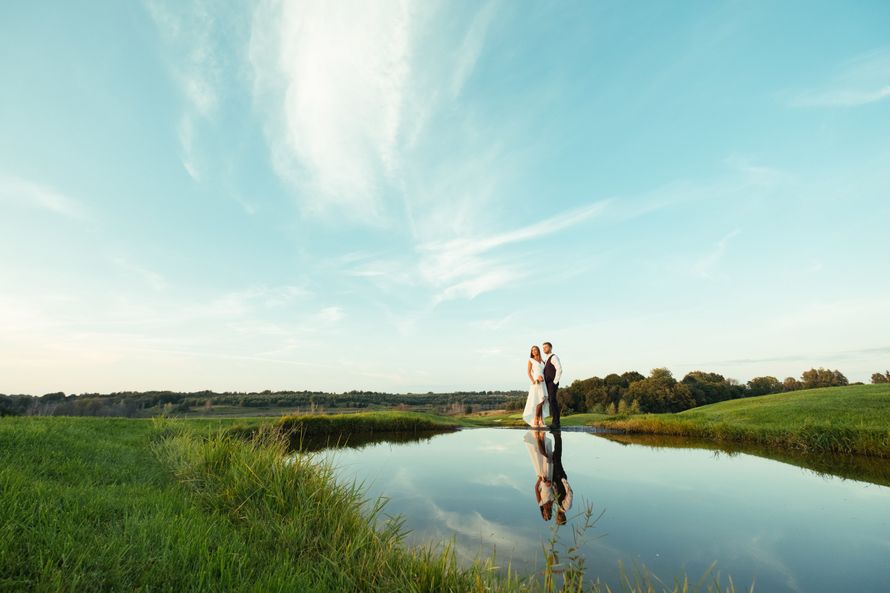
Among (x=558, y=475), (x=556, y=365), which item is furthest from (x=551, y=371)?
(x=558, y=475)

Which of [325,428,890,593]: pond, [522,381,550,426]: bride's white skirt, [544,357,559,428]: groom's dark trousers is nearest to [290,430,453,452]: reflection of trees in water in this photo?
[325,428,890,593]: pond

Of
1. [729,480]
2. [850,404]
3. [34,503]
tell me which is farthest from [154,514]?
[850,404]

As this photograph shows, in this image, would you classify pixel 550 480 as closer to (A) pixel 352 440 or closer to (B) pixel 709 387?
(A) pixel 352 440

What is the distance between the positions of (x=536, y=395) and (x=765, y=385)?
43.7 meters

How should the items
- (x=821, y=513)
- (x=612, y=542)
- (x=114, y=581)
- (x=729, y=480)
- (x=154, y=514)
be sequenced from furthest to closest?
(x=729, y=480)
(x=821, y=513)
(x=612, y=542)
(x=154, y=514)
(x=114, y=581)

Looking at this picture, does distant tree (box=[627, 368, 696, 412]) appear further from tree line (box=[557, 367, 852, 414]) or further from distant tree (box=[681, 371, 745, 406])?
distant tree (box=[681, 371, 745, 406])

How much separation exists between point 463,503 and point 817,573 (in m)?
3.98

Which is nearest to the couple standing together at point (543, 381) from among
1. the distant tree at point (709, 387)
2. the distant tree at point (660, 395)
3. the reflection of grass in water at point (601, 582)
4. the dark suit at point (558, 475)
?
the dark suit at point (558, 475)

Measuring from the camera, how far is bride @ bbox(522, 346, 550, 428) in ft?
46.1

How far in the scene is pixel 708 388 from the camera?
35156mm

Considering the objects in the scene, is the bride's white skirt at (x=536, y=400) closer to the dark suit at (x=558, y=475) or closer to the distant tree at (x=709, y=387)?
the dark suit at (x=558, y=475)

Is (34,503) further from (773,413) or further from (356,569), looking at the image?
(773,413)

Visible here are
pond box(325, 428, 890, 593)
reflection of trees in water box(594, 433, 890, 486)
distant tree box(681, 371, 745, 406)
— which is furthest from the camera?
distant tree box(681, 371, 745, 406)

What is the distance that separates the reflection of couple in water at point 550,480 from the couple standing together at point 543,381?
2.53m
